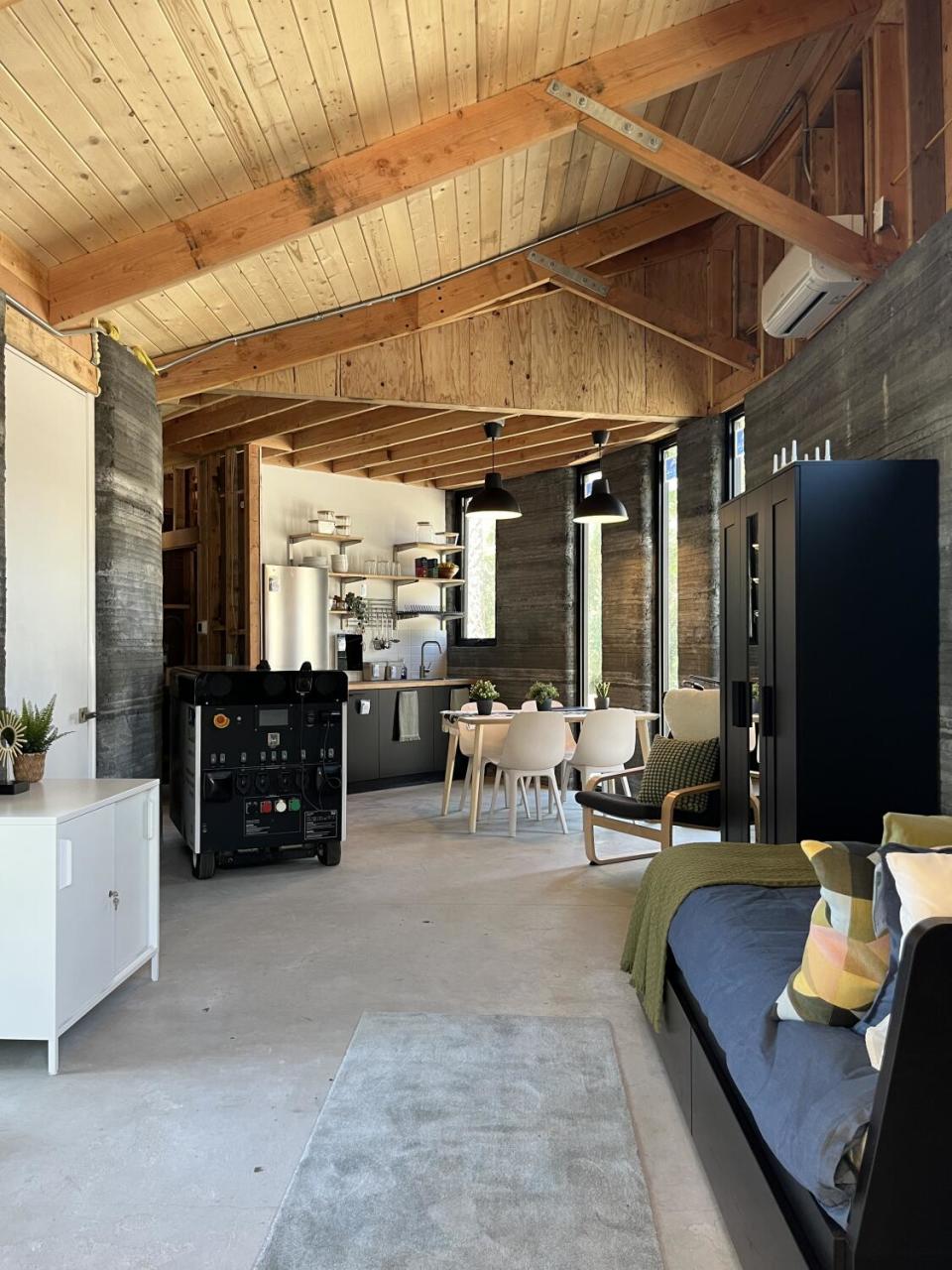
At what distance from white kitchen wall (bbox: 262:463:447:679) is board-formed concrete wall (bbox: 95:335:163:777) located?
2.68 m

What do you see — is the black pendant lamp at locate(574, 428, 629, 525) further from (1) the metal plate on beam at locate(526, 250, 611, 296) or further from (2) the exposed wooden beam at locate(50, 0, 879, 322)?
(2) the exposed wooden beam at locate(50, 0, 879, 322)

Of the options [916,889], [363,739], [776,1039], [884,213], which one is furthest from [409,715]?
[916,889]

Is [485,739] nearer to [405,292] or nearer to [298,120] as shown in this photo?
[405,292]

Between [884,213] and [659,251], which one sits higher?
[659,251]

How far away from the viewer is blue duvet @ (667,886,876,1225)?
145 cm

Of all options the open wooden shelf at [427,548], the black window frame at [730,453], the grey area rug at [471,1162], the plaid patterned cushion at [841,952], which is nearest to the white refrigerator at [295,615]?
the open wooden shelf at [427,548]

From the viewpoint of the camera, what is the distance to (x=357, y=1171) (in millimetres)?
2168

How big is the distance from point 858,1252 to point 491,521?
834cm

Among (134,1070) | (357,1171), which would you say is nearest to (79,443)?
(134,1070)

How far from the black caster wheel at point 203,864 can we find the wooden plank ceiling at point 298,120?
2.94m

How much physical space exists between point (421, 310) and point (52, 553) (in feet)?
8.78

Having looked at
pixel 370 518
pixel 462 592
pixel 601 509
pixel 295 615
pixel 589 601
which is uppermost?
pixel 370 518

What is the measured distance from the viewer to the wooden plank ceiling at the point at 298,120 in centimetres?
289

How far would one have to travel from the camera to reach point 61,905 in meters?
2.74
